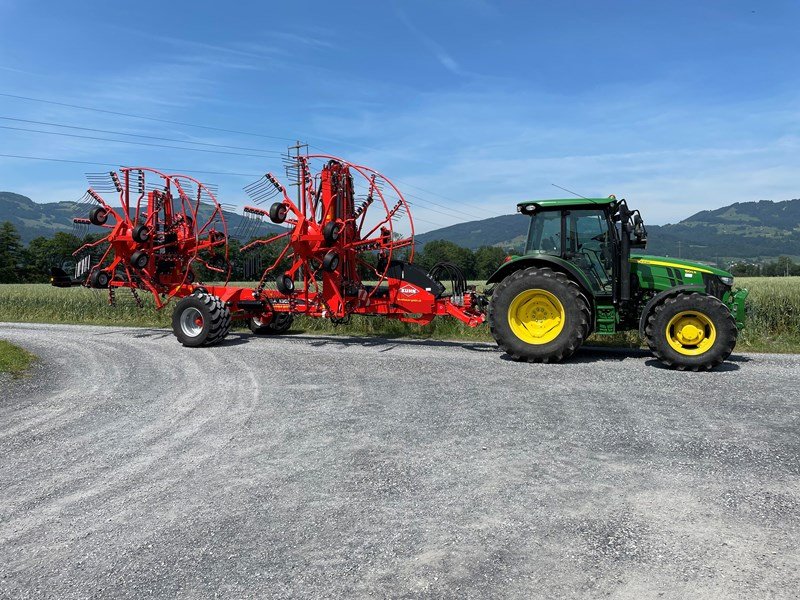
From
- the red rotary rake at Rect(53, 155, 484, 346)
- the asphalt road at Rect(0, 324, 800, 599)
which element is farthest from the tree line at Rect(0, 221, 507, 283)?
the asphalt road at Rect(0, 324, 800, 599)

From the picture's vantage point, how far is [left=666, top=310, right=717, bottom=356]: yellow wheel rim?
8539 mm

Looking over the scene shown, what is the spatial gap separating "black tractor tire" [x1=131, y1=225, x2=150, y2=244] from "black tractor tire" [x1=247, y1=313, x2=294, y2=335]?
9.52 feet

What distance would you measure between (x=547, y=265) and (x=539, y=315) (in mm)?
794

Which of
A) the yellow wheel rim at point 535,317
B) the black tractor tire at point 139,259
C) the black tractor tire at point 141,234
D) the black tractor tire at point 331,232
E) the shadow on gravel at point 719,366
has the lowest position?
the shadow on gravel at point 719,366

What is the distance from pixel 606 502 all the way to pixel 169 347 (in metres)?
9.82

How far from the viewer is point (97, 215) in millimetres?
13930

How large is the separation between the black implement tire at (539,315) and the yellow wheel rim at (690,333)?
1166 millimetres

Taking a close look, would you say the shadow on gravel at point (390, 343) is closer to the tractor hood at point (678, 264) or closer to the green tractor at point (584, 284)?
the green tractor at point (584, 284)

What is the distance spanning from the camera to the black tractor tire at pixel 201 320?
11625 mm

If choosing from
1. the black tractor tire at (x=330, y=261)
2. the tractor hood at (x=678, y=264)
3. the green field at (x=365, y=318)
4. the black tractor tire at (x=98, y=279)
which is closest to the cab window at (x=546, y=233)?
the tractor hood at (x=678, y=264)

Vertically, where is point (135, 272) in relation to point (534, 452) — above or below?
above

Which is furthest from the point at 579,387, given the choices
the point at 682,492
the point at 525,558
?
the point at 525,558

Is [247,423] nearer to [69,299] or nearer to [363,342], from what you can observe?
[363,342]

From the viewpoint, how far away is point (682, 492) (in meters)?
4.09
